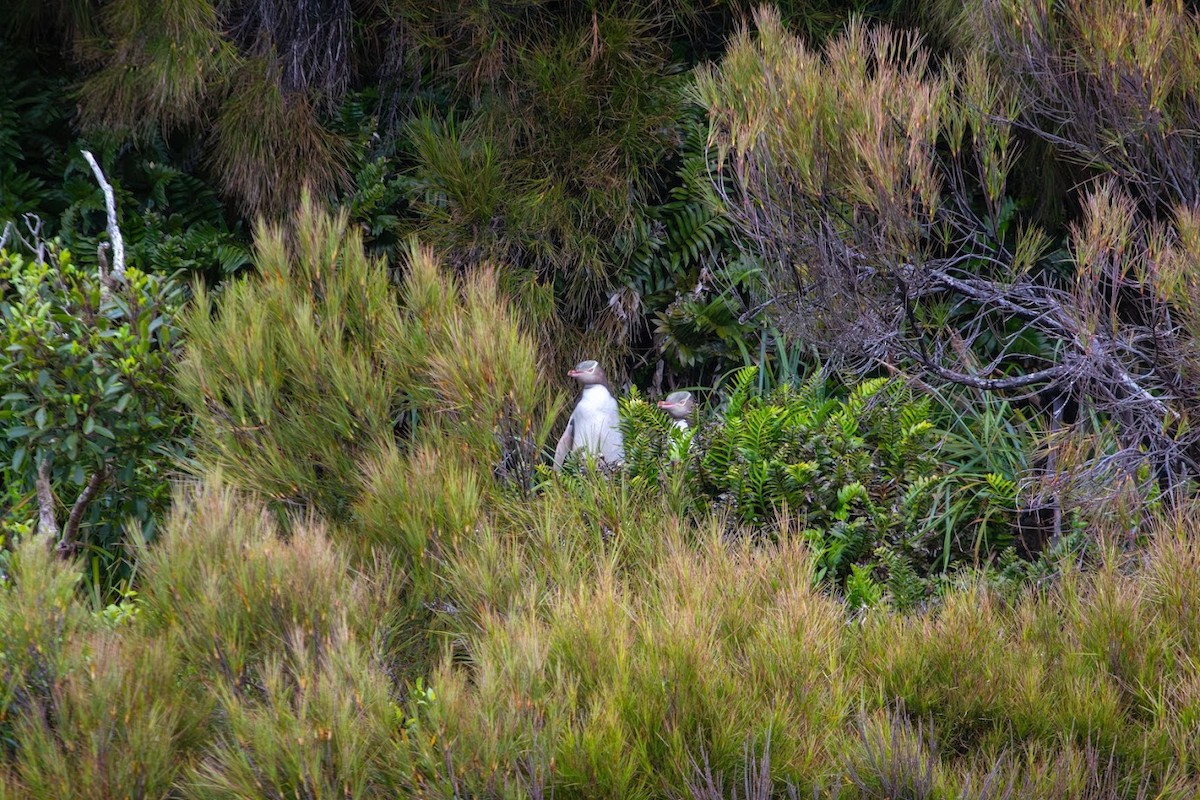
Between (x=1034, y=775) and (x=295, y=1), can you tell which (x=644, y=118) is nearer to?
(x=295, y=1)

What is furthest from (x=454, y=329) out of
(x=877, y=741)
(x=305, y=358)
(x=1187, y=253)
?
(x=1187, y=253)

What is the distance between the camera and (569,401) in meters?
5.27

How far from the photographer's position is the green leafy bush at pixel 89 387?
374cm

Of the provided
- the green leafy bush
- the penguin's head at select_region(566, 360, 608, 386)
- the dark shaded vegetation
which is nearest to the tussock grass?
the dark shaded vegetation

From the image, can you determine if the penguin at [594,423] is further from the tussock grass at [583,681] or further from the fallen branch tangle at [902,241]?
the tussock grass at [583,681]

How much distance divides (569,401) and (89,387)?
2171 mm

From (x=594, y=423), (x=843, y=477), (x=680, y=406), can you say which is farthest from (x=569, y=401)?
(x=843, y=477)

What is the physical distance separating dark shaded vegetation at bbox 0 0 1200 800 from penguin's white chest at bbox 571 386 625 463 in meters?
0.31

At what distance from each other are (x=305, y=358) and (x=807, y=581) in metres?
1.79

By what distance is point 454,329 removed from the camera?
3.53 m

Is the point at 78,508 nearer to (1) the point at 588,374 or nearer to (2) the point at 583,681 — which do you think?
(1) the point at 588,374

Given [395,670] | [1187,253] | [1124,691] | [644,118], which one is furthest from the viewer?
[644,118]

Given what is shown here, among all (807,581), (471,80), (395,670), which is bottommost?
(395,670)

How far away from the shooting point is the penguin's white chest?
4.25 m
